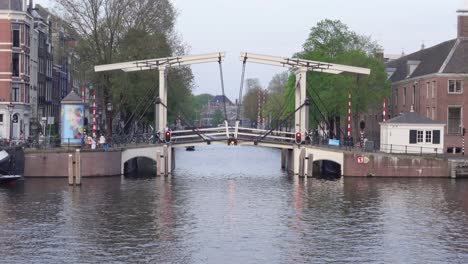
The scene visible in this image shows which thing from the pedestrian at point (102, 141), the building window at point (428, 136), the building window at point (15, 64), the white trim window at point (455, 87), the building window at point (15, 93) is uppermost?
the building window at point (15, 64)

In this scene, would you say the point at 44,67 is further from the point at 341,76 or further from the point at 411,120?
the point at 411,120

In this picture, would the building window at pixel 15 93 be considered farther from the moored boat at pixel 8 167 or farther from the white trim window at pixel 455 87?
the white trim window at pixel 455 87

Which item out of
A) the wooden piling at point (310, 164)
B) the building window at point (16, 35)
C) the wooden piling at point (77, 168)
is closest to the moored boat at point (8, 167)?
the wooden piling at point (77, 168)

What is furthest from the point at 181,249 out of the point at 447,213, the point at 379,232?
the point at 447,213

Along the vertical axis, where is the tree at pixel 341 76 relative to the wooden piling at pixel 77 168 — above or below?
above

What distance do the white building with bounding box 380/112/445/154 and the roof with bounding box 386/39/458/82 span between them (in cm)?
1178

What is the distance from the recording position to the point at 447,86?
59875mm

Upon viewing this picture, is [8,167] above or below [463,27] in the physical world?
below

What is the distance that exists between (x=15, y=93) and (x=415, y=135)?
28366 millimetres

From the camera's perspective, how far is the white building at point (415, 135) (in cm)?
4969

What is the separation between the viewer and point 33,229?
87.6ft

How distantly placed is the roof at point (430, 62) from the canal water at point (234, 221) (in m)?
18.6

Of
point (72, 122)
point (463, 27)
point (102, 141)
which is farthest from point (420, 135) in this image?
point (72, 122)

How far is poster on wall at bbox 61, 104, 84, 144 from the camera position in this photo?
1849 inches
